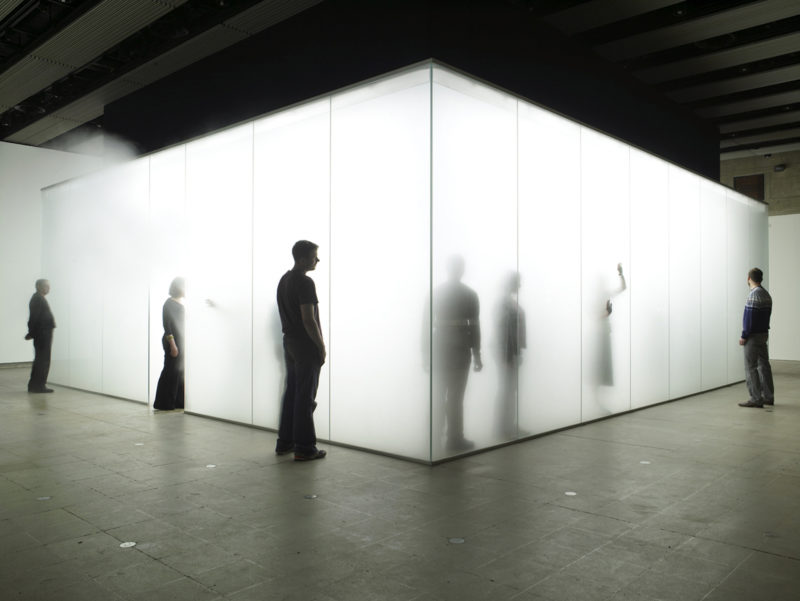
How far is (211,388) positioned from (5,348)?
307 inches

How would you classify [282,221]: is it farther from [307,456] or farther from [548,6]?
[548,6]

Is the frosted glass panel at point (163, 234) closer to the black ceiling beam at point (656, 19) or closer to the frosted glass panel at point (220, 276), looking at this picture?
the frosted glass panel at point (220, 276)

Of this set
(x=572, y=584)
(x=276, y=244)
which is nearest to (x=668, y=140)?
(x=276, y=244)

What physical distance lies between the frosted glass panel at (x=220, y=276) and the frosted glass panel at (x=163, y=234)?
8.0 inches

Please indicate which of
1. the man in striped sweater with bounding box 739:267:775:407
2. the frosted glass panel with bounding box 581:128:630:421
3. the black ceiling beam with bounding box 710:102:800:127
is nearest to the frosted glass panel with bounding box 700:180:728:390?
the man in striped sweater with bounding box 739:267:775:407

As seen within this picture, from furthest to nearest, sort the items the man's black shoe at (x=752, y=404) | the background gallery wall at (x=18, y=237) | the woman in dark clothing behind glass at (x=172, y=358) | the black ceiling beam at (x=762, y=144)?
1. the black ceiling beam at (x=762, y=144)
2. the background gallery wall at (x=18, y=237)
3. the man's black shoe at (x=752, y=404)
4. the woman in dark clothing behind glass at (x=172, y=358)

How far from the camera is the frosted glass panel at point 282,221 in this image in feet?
19.9

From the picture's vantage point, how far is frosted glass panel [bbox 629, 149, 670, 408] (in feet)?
26.2

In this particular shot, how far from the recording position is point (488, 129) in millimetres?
5754

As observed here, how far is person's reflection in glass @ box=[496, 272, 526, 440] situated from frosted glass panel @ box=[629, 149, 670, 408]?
2.55 metres

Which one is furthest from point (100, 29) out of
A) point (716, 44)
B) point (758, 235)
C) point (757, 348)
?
point (758, 235)

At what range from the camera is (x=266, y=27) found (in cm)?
699

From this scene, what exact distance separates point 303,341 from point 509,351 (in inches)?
79.9

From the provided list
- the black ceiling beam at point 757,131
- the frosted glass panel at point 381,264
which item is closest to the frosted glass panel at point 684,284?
Answer: the black ceiling beam at point 757,131
